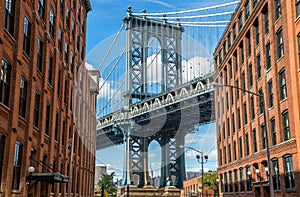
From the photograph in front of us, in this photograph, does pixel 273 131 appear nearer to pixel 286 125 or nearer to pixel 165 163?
pixel 286 125

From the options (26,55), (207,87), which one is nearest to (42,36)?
(26,55)

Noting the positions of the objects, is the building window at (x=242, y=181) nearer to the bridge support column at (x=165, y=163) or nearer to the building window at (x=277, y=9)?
the building window at (x=277, y=9)

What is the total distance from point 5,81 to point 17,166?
4672 mm

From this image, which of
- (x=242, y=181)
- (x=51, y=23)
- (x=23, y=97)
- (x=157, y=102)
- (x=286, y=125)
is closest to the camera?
(x=23, y=97)

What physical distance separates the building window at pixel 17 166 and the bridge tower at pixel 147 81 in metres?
58.8

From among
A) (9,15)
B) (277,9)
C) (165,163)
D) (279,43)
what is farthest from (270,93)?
(165,163)

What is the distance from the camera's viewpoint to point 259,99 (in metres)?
38.3

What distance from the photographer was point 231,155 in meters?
49.0

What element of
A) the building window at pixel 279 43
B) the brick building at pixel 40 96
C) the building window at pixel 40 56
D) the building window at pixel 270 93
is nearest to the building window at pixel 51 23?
the brick building at pixel 40 96

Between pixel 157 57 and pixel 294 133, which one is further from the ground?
pixel 157 57

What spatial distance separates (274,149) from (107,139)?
193 ft

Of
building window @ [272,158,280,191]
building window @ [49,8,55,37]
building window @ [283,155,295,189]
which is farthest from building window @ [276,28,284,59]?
building window @ [49,8,55,37]

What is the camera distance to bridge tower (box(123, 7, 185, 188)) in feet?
278

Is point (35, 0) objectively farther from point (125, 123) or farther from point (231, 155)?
point (125, 123)
